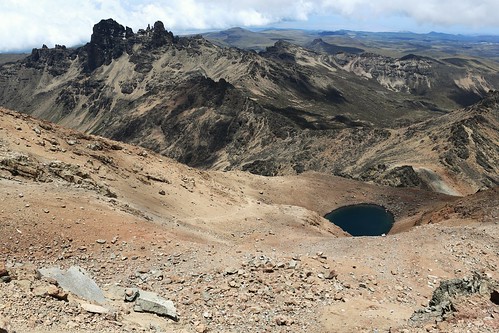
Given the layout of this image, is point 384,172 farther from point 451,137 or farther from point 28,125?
point 28,125

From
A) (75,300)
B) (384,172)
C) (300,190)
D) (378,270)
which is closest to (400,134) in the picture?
(384,172)

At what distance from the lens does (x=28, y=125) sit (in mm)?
44812

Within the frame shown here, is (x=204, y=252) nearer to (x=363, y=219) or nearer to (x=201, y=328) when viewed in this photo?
(x=201, y=328)

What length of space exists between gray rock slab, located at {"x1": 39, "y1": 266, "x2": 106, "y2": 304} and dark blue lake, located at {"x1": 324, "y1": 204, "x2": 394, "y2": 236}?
5759 centimetres

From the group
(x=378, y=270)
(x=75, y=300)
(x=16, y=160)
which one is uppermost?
(x=16, y=160)

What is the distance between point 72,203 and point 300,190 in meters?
55.4

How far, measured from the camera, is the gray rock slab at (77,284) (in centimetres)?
1955

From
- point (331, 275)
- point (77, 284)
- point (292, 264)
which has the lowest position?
point (331, 275)

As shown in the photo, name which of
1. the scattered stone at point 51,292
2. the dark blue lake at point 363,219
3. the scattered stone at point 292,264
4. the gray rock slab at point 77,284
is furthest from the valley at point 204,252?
the dark blue lake at point 363,219

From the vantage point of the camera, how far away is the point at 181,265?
86.9 feet

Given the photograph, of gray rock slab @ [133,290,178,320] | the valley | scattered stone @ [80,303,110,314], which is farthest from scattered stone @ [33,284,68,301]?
gray rock slab @ [133,290,178,320]

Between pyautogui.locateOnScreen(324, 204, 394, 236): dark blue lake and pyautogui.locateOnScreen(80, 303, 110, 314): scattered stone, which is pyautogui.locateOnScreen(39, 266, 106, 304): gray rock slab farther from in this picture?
pyautogui.locateOnScreen(324, 204, 394, 236): dark blue lake

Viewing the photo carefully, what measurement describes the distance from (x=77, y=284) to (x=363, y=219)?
64.8 metres

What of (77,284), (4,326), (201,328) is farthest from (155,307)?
(4,326)
